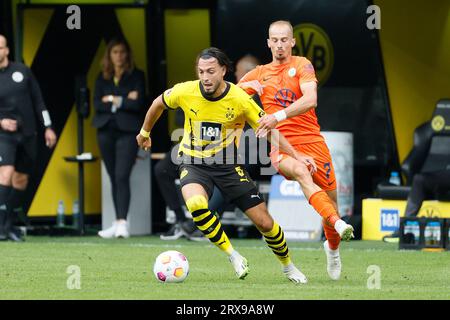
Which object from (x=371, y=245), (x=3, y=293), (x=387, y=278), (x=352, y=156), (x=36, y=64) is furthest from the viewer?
(x=36, y=64)

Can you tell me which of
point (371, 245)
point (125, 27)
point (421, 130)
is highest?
point (125, 27)

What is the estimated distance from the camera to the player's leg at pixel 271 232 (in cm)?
1088

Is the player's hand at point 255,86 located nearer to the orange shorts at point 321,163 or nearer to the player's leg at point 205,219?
the orange shorts at point 321,163

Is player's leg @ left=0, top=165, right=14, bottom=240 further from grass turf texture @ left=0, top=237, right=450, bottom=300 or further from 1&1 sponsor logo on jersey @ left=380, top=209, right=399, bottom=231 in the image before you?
1&1 sponsor logo on jersey @ left=380, top=209, right=399, bottom=231

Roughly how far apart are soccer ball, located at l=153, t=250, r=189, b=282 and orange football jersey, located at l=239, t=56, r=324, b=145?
1694 mm

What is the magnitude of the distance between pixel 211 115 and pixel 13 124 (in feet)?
16.5

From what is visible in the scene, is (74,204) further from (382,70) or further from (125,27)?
(382,70)

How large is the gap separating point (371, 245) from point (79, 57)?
492cm

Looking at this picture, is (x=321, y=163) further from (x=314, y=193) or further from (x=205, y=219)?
(x=205, y=219)

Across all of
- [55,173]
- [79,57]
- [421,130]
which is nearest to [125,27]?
[79,57]

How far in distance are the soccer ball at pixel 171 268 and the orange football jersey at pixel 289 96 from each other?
1.69 meters

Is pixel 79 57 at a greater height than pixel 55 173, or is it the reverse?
pixel 79 57

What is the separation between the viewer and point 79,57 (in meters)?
17.7

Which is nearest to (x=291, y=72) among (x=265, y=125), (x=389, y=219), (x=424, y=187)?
(x=265, y=125)
